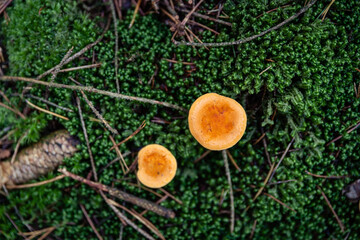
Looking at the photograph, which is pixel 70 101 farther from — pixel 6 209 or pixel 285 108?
pixel 285 108

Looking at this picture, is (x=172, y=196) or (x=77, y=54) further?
(x=172, y=196)

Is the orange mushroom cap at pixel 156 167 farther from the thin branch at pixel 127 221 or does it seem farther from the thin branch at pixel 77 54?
the thin branch at pixel 77 54

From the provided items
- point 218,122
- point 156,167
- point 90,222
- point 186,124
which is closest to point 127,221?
point 90,222

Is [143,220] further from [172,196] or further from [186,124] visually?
[186,124]

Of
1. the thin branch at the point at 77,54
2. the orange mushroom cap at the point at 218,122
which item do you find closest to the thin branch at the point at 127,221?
the orange mushroom cap at the point at 218,122

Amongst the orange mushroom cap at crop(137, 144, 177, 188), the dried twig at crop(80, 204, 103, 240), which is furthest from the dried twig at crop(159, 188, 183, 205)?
the dried twig at crop(80, 204, 103, 240)

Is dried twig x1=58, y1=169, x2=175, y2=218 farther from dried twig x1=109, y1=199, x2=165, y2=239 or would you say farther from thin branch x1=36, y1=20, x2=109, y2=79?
thin branch x1=36, y1=20, x2=109, y2=79
